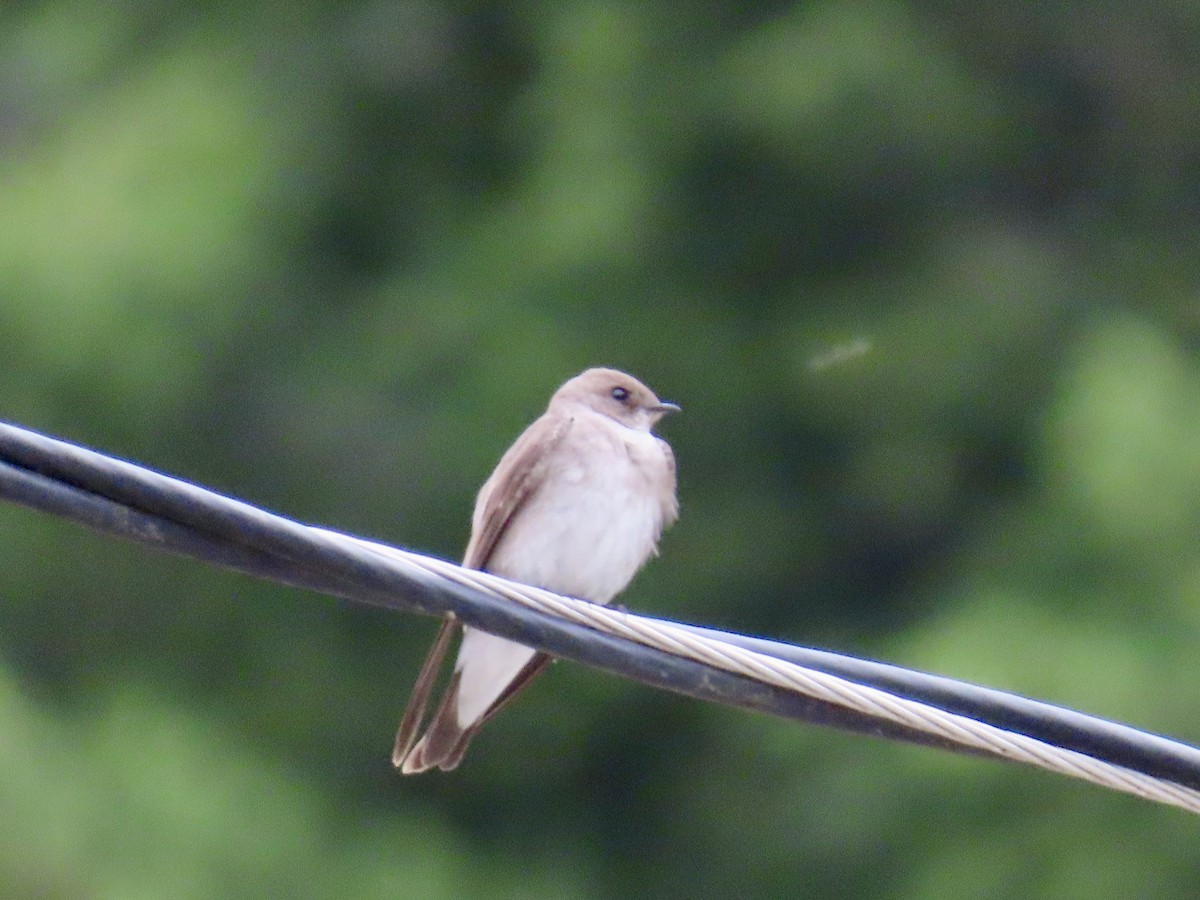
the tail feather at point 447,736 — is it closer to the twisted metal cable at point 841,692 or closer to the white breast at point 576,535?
the white breast at point 576,535

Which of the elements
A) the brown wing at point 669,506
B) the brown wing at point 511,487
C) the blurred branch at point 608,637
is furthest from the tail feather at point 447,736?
the blurred branch at point 608,637

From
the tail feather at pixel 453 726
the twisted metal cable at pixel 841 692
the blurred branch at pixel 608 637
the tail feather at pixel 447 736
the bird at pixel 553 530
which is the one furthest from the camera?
the bird at pixel 553 530

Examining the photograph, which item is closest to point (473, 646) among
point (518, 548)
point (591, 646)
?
point (518, 548)

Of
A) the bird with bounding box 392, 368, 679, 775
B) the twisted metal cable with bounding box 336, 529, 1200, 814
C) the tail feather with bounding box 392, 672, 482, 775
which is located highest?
the twisted metal cable with bounding box 336, 529, 1200, 814

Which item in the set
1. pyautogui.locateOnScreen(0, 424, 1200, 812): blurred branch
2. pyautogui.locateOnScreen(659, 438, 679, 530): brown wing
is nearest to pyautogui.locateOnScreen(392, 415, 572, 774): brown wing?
pyautogui.locateOnScreen(659, 438, 679, 530): brown wing

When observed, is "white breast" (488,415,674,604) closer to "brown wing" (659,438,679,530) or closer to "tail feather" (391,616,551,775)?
"brown wing" (659,438,679,530)

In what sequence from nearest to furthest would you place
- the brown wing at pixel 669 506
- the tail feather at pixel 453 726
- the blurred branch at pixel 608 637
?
the blurred branch at pixel 608 637
the tail feather at pixel 453 726
the brown wing at pixel 669 506
